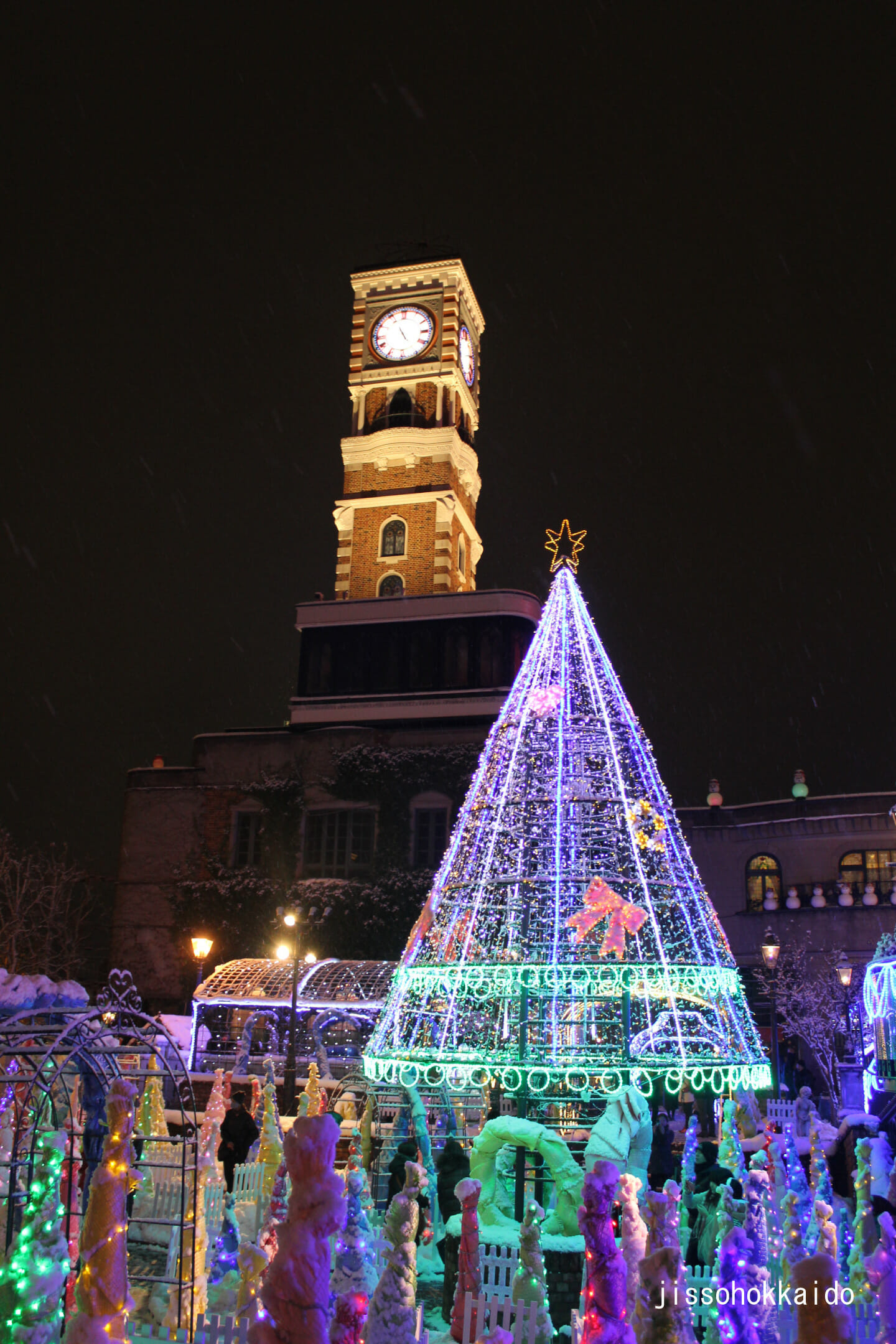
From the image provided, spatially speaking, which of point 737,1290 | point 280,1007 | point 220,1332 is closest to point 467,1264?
point 220,1332

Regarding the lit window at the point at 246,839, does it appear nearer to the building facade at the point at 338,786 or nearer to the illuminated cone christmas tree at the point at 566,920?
the building facade at the point at 338,786

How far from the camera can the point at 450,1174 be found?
10828 mm

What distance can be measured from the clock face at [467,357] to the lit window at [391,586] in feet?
31.5

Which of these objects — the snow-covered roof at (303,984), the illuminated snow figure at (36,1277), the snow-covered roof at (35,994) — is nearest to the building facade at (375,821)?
the snow-covered roof at (303,984)

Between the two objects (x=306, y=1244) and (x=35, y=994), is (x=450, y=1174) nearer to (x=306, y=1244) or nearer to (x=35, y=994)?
(x=35, y=994)

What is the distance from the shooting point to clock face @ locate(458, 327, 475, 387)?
44656mm

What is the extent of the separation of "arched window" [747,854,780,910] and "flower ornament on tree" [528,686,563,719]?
22333 mm

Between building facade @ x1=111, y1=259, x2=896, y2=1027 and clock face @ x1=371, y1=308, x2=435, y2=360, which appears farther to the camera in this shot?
clock face @ x1=371, y1=308, x2=435, y2=360

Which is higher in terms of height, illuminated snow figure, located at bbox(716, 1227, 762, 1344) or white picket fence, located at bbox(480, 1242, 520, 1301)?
illuminated snow figure, located at bbox(716, 1227, 762, 1344)

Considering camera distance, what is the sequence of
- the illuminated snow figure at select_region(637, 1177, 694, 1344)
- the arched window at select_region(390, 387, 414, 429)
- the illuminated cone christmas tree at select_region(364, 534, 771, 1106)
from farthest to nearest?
the arched window at select_region(390, 387, 414, 429)
the illuminated cone christmas tree at select_region(364, 534, 771, 1106)
the illuminated snow figure at select_region(637, 1177, 694, 1344)

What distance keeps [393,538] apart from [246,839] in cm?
1359

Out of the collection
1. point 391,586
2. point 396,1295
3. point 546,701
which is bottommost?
point 396,1295

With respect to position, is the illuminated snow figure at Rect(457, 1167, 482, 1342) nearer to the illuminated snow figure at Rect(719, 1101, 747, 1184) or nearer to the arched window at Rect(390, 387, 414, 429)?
the illuminated snow figure at Rect(719, 1101, 747, 1184)

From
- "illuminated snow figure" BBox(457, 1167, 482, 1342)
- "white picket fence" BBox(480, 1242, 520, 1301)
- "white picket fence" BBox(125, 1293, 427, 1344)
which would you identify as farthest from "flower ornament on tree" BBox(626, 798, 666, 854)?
"white picket fence" BBox(125, 1293, 427, 1344)
